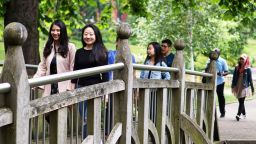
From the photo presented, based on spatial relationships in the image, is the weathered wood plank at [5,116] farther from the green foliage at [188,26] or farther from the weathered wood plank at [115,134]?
the green foliage at [188,26]

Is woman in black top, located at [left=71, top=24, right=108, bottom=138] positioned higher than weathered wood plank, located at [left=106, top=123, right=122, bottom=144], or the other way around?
woman in black top, located at [left=71, top=24, right=108, bottom=138]

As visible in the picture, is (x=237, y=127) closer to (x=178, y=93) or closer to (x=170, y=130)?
(x=178, y=93)

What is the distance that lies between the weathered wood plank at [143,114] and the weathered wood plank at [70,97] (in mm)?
906

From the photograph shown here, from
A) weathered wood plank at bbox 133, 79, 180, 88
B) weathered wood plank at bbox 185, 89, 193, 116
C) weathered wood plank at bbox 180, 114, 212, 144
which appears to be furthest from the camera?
weathered wood plank at bbox 185, 89, 193, 116

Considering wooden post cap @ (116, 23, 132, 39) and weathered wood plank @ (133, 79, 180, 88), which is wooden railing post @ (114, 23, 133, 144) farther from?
weathered wood plank @ (133, 79, 180, 88)

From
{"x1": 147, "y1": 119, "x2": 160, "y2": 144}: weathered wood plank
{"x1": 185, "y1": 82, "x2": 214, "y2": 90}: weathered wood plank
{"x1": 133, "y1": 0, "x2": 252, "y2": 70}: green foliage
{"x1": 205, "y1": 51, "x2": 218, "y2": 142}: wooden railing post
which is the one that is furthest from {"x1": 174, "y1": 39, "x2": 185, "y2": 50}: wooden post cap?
{"x1": 133, "y1": 0, "x2": 252, "y2": 70}: green foliage

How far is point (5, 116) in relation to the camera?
3141 millimetres

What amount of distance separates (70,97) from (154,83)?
259cm

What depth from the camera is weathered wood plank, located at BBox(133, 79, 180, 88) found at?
19.5 ft

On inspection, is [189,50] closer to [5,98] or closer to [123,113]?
[123,113]

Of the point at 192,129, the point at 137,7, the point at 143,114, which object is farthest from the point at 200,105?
the point at 137,7

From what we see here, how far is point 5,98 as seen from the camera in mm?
3230

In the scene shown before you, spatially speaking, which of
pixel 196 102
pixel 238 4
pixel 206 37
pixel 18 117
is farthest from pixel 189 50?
pixel 18 117

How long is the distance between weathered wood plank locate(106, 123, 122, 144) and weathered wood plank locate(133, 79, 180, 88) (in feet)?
1.90
